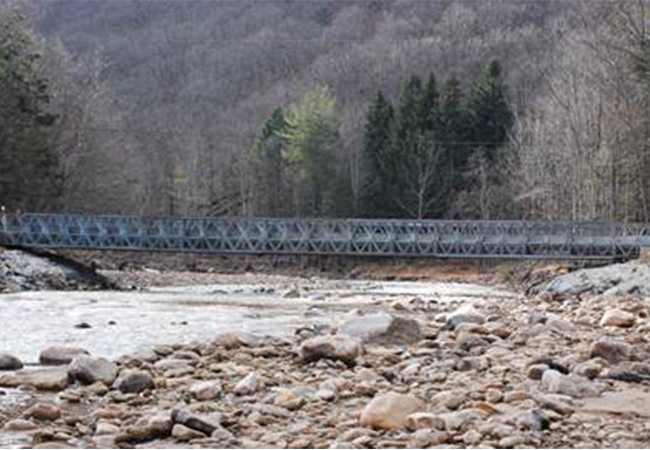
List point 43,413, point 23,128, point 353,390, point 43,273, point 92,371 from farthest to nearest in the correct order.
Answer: point 23,128 < point 43,273 < point 92,371 < point 353,390 < point 43,413

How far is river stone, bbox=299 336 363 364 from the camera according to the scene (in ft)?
32.6

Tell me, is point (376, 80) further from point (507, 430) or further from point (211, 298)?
point (507, 430)

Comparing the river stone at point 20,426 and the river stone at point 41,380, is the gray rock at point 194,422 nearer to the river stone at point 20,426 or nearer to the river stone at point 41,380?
the river stone at point 20,426

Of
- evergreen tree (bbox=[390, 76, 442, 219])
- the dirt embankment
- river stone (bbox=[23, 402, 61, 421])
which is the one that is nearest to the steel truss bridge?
the dirt embankment

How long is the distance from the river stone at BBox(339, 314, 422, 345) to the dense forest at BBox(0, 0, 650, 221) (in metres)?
19.4

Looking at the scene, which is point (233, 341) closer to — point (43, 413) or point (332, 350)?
point (332, 350)

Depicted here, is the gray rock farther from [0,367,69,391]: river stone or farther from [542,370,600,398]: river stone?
[542,370,600,398]: river stone

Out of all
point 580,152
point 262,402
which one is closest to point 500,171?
point 580,152

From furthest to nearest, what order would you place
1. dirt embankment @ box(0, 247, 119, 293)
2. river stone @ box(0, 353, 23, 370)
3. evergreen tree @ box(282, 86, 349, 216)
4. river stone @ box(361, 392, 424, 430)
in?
evergreen tree @ box(282, 86, 349, 216)
dirt embankment @ box(0, 247, 119, 293)
river stone @ box(0, 353, 23, 370)
river stone @ box(361, 392, 424, 430)

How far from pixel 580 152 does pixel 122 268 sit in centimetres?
2162

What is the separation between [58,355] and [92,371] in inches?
67.9

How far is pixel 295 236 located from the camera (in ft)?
115

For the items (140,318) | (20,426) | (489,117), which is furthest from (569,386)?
(489,117)

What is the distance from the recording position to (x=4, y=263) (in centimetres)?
2886
